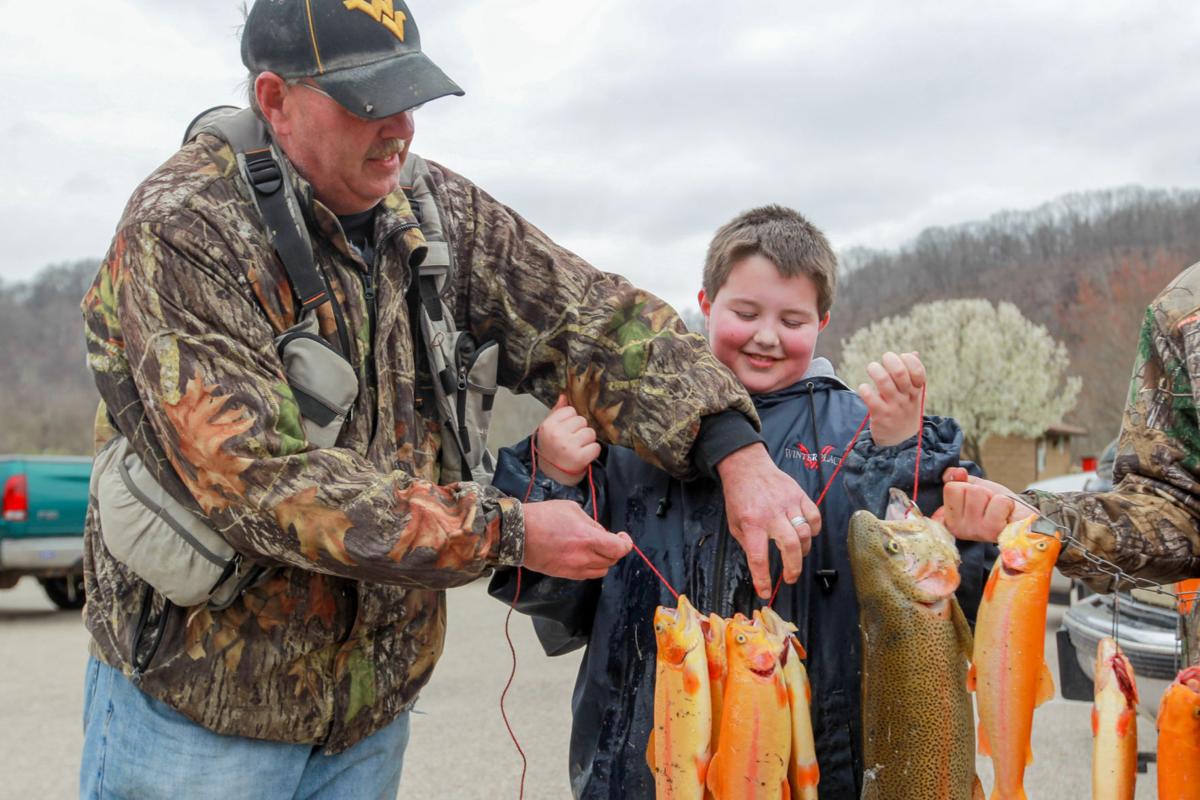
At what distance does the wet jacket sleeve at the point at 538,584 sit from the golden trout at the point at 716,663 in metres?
0.68

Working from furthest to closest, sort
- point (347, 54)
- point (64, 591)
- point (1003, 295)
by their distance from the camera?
1. point (1003, 295)
2. point (64, 591)
3. point (347, 54)

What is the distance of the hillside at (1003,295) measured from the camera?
53.1 metres

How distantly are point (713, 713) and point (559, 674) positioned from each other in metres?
7.43

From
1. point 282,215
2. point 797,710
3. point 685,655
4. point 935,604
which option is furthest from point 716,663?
point 282,215

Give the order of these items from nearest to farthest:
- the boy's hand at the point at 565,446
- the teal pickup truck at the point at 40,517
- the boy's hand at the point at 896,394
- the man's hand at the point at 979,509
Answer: the man's hand at the point at 979,509 < the boy's hand at the point at 896,394 < the boy's hand at the point at 565,446 < the teal pickup truck at the point at 40,517

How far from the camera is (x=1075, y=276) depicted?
78000 mm

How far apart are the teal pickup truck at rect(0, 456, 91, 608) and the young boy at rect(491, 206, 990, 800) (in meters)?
11.9

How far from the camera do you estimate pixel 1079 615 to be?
6.41m

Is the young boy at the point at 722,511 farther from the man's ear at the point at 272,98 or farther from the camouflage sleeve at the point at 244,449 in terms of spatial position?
the man's ear at the point at 272,98

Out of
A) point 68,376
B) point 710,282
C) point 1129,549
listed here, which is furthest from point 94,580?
point 68,376

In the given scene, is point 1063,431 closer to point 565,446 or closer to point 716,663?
point 565,446

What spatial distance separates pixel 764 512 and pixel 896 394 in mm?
490

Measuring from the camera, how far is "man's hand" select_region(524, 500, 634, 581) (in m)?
2.72

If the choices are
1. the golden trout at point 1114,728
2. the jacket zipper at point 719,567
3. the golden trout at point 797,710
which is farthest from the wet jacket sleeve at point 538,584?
the golden trout at point 1114,728
